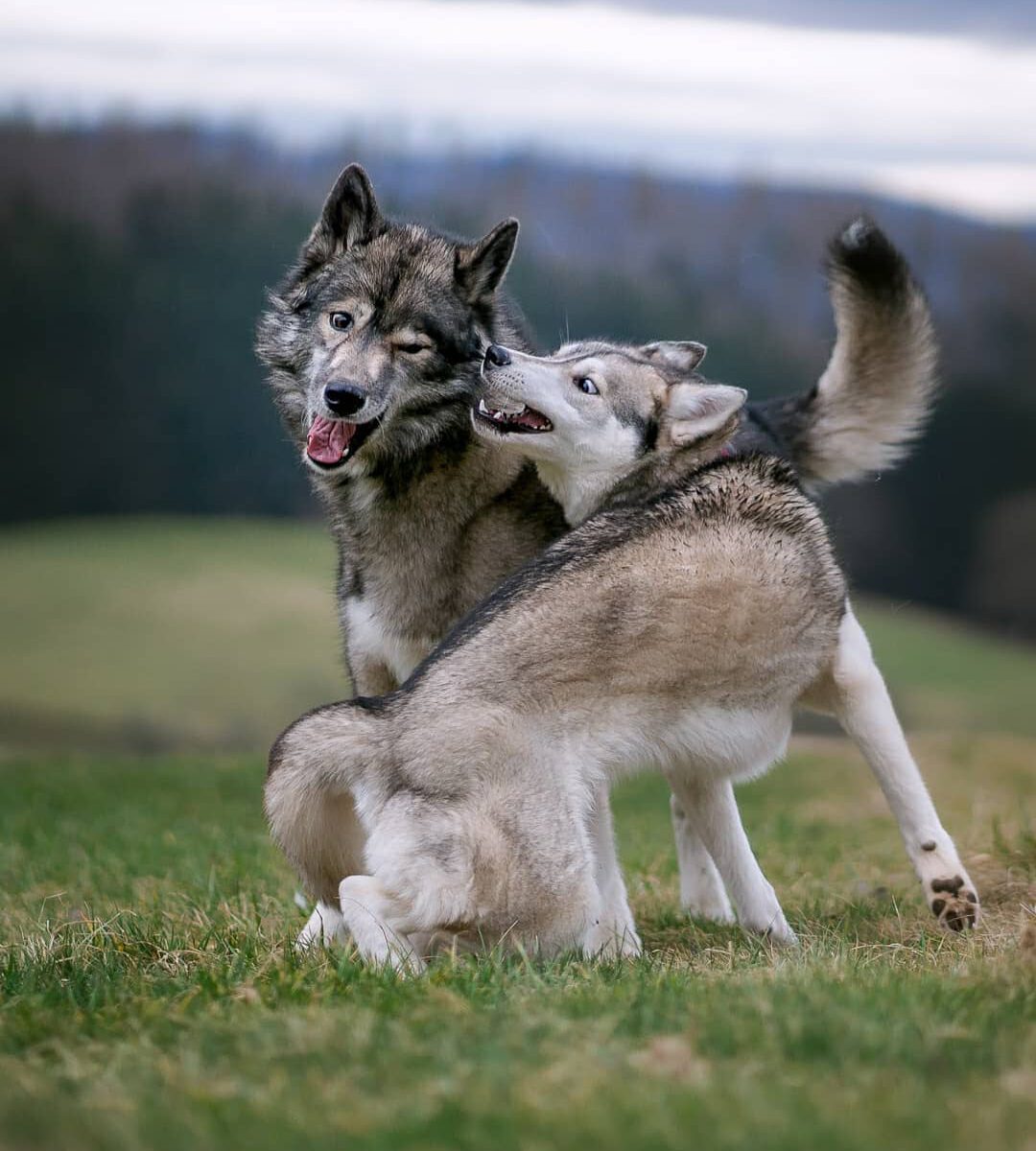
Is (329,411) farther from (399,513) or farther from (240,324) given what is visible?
(240,324)

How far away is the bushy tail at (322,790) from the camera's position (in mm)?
4211

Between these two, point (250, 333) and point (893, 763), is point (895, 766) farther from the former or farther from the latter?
point (250, 333)

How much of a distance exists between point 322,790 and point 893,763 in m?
1.95

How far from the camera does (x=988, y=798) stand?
857 cm

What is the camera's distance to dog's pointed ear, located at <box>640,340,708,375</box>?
5.43 metres

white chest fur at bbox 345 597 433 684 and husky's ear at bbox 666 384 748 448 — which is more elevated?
husky's ear at bbox 666 384 748 448

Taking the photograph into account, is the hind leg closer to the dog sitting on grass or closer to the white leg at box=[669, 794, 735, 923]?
the dog sitting on grass

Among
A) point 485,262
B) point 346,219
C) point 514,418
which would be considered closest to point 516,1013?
point 514,418

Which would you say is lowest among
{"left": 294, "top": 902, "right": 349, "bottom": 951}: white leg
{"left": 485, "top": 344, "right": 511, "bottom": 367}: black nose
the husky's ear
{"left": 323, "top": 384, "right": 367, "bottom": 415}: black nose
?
{"left": 294, "top": 902, "right": 349, "bottom": 951}: white leg

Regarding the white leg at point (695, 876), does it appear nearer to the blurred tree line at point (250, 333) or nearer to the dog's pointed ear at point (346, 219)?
the dog's pointed ear at point (346, 219)

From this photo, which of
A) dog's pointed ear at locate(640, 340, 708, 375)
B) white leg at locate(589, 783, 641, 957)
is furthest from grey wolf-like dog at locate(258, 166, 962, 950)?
white leg at locate(589, 783, 641, 957)

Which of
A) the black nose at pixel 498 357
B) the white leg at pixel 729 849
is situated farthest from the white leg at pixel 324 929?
the black nose at pixel 498 357

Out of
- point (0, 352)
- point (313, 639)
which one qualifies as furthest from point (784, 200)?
point (0, 352)

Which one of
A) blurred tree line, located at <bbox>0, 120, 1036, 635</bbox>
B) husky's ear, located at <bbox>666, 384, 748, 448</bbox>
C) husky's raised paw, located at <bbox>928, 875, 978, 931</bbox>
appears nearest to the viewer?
husky's raised paw, located at <bbox>928, 875, 978, 931</bbox>
